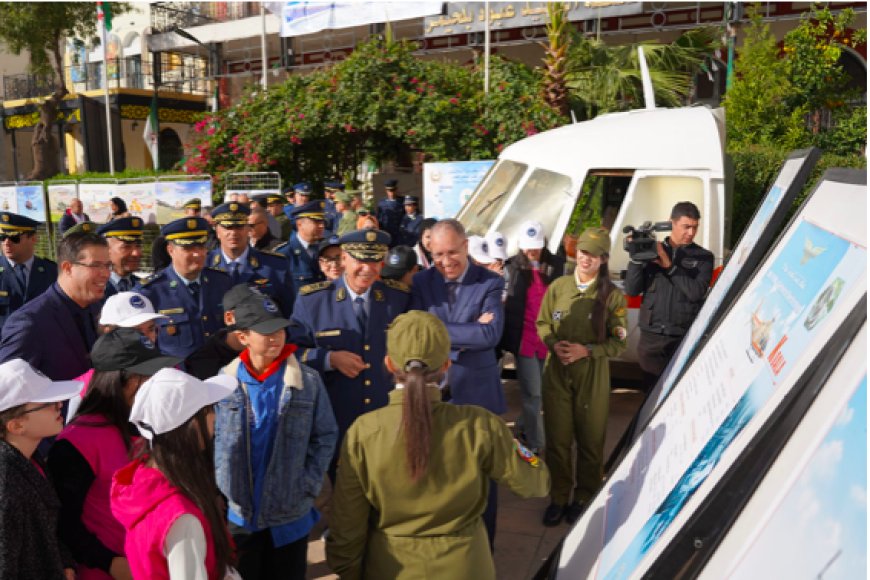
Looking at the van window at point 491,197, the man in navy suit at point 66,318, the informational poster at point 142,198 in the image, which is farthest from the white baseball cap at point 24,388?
the informational poster at point 142,198

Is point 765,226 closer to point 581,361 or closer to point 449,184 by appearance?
point 581,361

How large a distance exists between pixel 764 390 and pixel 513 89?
45.2 ft

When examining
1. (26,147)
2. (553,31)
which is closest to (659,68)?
(553,31)

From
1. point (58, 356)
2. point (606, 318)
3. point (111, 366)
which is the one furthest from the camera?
point (606, 318)

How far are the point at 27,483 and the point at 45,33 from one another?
1092 inches

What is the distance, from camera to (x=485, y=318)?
377 cm

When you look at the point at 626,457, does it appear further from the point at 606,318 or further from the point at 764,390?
the point at 606,318

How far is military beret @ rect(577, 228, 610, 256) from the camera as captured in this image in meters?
4.29

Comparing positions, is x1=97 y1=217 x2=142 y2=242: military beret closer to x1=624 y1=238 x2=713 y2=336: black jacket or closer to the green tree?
x1=624 y1=238 x2=713 y2=336: black jacket

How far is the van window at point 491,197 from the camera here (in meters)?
7.10

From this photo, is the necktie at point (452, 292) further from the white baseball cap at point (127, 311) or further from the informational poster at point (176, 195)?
the informational poster at point (176, 195)

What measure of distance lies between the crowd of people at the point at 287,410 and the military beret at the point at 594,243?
0.01 meters

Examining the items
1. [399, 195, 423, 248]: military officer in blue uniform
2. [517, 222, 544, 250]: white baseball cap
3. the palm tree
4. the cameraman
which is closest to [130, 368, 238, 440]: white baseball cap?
[517, 222, 544, 250]: white baseball cap

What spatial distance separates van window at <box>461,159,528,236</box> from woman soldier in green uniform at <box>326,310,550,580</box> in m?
4.80
